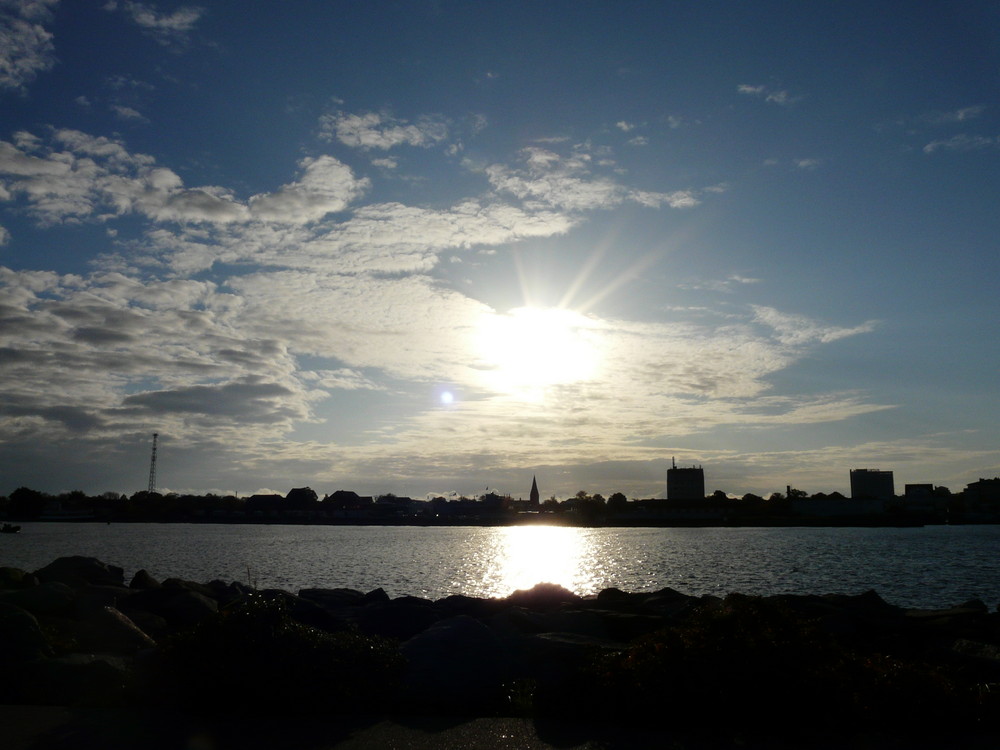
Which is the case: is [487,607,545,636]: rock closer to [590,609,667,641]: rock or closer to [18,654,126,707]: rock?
[590,609,667,641]: rock

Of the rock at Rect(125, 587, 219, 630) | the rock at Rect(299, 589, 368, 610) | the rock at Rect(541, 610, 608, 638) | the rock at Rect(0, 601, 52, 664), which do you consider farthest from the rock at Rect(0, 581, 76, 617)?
the rock at Rect(541, 610, 608, 638)

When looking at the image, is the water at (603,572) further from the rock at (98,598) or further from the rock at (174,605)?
the rock at (98,598)

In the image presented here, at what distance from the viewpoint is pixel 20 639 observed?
12711 millimetres

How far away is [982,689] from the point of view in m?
11.5

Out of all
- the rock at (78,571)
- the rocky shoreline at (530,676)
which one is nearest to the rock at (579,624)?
the rocky shoreline at (530,676)

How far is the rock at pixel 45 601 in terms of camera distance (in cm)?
1692

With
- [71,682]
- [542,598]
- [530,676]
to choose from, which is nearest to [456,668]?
[530,676]

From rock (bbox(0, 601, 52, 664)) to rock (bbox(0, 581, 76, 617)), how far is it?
11.9ft

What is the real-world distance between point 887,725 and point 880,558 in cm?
7774

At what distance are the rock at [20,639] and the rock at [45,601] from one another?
363 centimetres

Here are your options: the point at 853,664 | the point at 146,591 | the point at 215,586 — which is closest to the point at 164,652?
the point at 853,664

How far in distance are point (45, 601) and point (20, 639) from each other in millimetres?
4902

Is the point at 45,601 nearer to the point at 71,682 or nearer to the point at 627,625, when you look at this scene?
the point at 71,682

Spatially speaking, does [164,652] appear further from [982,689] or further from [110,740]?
[982,689]
